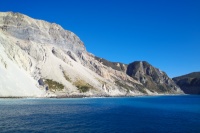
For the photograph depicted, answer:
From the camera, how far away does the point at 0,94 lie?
392 feet

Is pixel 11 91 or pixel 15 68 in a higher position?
pixel 15 68

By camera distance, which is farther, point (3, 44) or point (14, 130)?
point (3, 44)

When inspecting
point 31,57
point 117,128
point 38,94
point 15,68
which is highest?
point 31,57

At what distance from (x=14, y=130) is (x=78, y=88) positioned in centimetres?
15372

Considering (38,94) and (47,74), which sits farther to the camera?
(47,74)

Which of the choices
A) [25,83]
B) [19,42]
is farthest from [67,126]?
[19,42]

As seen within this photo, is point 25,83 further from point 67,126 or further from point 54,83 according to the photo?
point 67,126

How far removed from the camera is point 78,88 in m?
194

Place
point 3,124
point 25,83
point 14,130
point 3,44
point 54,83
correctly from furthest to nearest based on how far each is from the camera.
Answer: point 54,83 → point 3,44 → point 25,83 → point 3,124 → point 14,130

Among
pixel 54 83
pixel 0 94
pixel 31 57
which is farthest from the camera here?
pixel 31 57

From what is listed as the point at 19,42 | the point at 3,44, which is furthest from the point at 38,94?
the point at 19,42

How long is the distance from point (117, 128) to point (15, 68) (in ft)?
358

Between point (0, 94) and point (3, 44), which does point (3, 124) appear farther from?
point (3, 44)

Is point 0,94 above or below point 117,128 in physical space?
above
